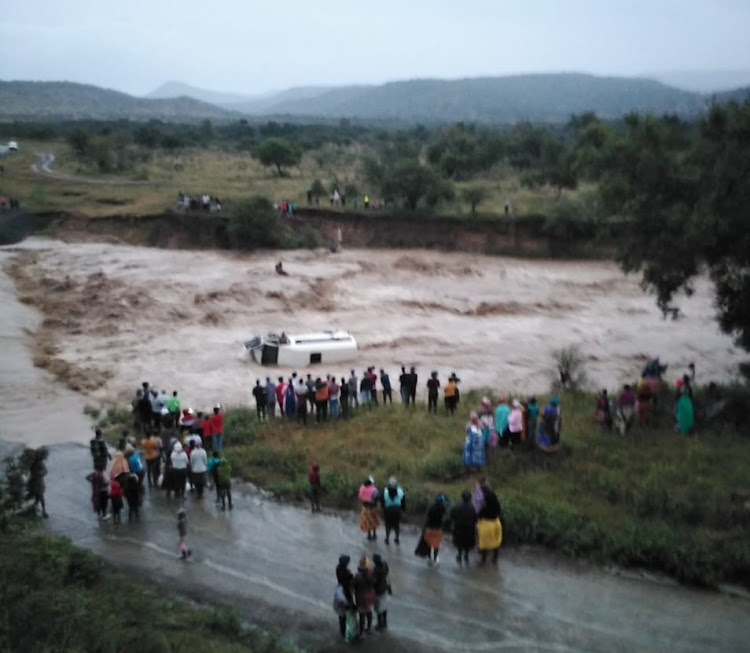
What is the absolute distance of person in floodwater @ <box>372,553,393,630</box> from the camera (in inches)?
382

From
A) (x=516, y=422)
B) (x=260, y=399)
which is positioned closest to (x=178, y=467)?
(x=260, y=399)

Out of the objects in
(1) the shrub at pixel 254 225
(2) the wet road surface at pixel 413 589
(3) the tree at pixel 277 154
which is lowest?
(2) the wet road surface at pixel 413 589

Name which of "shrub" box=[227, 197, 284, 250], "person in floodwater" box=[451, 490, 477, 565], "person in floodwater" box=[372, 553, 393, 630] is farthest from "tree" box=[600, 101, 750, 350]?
"shrub" box=[227, 197, 284, 250]

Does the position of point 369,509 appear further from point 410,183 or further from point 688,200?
point 410,183

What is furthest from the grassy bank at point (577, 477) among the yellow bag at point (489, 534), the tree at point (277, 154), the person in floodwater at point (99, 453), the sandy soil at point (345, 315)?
the tree at point (277, 154)

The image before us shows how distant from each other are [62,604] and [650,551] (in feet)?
27.0

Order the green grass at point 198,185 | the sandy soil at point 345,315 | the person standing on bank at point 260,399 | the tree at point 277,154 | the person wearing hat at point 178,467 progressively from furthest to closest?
the tree at point 277,154 < the green grass at point 198,185 < the sandy soil at point 345,315 < the person standing on bank at point 260,399 < the person wearing hat at point 178,467

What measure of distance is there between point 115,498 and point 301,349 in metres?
11.0

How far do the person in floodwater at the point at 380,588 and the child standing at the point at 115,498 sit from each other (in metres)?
5.21

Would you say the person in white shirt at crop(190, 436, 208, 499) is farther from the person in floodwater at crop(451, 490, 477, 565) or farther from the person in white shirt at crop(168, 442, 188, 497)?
the person in floodwater at crop(451, 490, 477, 565)

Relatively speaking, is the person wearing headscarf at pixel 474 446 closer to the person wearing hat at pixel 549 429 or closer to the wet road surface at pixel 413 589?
the person wearing hat at pixel 549 429

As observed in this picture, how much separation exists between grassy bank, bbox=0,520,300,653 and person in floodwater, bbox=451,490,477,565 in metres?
3.14

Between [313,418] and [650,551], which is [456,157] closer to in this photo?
[313,418]

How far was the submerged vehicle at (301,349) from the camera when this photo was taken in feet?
77.7
